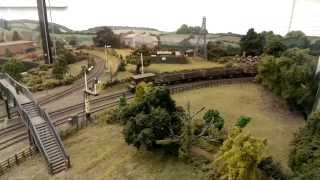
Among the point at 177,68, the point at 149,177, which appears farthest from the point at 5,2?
the point at 149,177

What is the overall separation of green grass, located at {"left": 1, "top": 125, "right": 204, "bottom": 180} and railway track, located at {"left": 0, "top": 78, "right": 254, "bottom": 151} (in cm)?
349

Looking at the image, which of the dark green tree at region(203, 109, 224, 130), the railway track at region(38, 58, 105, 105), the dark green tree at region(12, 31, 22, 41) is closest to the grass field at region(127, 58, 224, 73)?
the railway track at region(38, 58, 105, 105)

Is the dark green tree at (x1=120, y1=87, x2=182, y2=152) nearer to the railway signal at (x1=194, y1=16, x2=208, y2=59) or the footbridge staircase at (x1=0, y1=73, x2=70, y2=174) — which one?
the footbridge staircase at (x1=0, y1=73, x2=70, y2=174)

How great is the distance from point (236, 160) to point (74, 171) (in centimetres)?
1035

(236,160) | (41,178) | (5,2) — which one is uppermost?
(5,2)

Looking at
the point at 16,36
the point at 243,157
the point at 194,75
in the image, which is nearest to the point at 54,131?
the point at 243,157

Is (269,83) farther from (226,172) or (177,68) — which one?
(226,172)

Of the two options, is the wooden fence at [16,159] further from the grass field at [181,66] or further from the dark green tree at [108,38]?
the dark green tree at [108,38]

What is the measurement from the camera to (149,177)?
2097cm

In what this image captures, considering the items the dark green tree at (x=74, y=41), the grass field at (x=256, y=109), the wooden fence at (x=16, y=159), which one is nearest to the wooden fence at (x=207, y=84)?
the grass field at (x=256, y=109)

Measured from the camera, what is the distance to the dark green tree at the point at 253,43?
48344mm

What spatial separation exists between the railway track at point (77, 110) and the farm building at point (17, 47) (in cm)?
2938

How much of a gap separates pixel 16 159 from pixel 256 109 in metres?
20.1

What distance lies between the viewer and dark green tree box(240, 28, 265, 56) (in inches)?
1903
